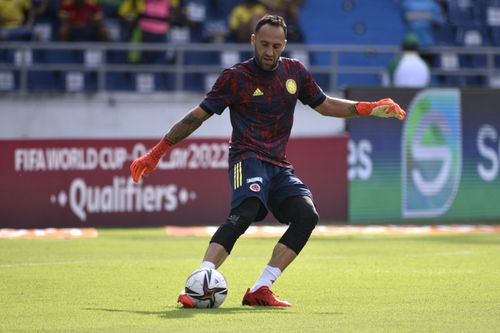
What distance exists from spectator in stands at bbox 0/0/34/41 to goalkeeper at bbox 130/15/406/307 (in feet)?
41.4

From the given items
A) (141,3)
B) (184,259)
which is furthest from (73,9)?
(184,259)

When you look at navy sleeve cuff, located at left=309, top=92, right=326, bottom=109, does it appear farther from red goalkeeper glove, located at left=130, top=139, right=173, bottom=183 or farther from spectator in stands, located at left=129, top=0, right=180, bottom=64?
spectator in stands, located at left=129, top=0, right=180, bottom=64

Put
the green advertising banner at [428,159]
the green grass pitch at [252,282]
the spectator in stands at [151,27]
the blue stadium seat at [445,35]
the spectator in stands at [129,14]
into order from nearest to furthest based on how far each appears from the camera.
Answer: the green grass pitch at [252,282]
the green advertising banner at [428,159]
the spectator in stands at [151,27]
the spectator in stands at [129,14]
the blue stadium seat at [445,35]

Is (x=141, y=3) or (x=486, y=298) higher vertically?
(x=141, y=3)

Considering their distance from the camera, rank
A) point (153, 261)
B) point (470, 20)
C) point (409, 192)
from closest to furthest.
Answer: point (153, 261), point (409, 192), point (470, 20)

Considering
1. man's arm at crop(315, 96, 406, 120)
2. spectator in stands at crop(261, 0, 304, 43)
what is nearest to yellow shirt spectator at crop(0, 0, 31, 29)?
spectator in stands at crop(261, 0, 304, 43)

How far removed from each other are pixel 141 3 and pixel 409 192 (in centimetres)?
612

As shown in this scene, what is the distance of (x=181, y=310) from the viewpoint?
9055mm

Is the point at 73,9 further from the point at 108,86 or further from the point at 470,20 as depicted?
the point at 470,20

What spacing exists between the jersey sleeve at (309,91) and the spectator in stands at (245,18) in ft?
43.2

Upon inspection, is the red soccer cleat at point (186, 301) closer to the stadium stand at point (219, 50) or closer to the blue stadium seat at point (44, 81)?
the stadium stand at point (219, 50)

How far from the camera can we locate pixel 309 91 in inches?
Answer: 399

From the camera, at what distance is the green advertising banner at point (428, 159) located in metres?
21.1

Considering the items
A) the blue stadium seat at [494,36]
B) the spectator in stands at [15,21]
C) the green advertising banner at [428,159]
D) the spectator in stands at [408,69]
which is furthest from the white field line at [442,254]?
the blue stadium seat at [494,36]
